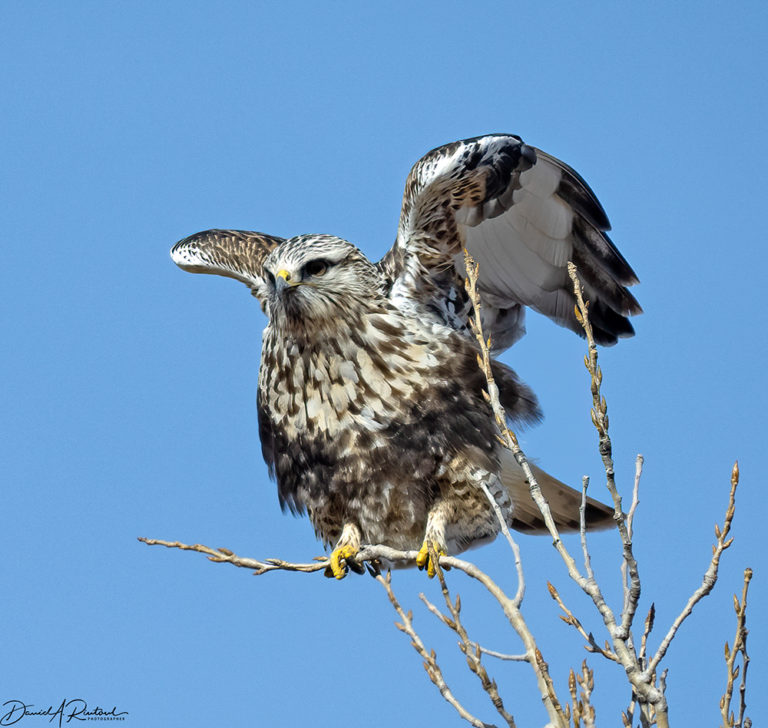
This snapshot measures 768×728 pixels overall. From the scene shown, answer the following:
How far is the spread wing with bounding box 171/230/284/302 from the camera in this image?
291 inches

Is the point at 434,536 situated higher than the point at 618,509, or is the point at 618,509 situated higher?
the point at 434,536

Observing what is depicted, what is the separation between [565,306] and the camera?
6.91m

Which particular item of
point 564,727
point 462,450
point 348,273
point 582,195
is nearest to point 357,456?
point 462,450

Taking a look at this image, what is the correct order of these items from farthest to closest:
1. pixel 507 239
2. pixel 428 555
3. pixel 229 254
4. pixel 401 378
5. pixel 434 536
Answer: pixel 229 254
pixel 507 239
pixel 401 378
pixel 434 536
pixel 428 555

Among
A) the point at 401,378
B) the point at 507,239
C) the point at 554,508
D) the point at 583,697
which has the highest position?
the point at 507,239

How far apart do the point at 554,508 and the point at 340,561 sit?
65.6 inches

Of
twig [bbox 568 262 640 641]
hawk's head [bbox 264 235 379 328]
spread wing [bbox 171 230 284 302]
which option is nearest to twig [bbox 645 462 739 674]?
twig [bbox 568 262 640 641]

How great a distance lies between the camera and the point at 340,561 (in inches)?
227

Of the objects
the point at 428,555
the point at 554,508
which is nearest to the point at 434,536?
the point at 428,555

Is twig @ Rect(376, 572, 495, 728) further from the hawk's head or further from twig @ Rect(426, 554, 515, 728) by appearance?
the hawk's head

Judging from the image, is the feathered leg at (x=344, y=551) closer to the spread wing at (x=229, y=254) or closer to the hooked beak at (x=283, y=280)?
the hooked beak at (x=283, y=280)

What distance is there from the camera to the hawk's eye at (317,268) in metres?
5.90

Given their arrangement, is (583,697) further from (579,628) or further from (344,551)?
(344,551)

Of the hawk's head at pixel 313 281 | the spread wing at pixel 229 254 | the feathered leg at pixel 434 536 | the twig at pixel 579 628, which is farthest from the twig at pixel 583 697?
the spread wing at pixel 229 254
